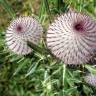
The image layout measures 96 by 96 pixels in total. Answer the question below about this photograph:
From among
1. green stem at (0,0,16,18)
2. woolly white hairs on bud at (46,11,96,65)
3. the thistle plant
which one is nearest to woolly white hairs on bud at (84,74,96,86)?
the thistle plant

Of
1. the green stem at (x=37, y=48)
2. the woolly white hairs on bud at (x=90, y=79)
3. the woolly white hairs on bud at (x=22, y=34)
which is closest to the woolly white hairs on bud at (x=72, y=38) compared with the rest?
the green stem at (x=37, y=48)

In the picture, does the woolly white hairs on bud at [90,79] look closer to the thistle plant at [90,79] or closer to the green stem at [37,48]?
the thistle plant at [90,79]

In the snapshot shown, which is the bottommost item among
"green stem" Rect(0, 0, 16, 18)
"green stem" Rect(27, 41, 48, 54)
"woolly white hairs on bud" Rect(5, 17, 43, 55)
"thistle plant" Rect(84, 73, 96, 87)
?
"thistle plant" Rect(84, 73, 96, 87)

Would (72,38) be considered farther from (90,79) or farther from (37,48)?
(90,79)

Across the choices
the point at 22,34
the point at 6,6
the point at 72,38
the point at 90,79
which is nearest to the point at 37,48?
the point at 72,38

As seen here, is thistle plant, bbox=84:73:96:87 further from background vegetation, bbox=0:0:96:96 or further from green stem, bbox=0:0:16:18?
green stem, bbox=0:0:16:18

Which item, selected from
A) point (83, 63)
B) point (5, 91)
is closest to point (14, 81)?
point (5, 91)
